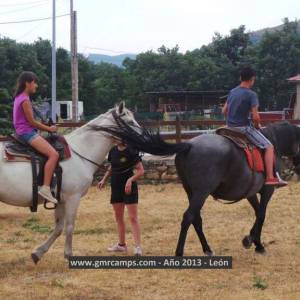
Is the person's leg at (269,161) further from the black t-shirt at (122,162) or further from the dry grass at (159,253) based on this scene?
the black t-shirt at (122,162)

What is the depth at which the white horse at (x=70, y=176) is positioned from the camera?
732 cm

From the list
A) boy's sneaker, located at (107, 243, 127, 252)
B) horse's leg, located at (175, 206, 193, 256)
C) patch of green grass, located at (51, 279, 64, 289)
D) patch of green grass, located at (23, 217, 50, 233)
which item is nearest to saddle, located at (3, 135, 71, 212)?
patch of green grass, located at (51, 279, 64, 289)

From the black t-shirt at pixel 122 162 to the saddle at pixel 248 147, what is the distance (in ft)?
3.90

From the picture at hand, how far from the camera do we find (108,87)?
2650 inches

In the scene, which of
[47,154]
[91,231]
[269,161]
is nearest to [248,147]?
[269,161]

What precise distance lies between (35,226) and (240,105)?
4606 millimetres

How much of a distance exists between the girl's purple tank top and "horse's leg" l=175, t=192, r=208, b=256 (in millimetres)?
2154

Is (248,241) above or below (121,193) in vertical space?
below

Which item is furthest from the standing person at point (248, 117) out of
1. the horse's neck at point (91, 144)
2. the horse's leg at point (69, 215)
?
the horse's leg at point (69, 215)

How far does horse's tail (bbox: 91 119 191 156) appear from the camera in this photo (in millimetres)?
7723

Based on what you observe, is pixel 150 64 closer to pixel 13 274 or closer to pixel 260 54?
pixel 260 54

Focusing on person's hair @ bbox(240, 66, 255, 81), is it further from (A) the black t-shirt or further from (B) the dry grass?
(B) the dry grass

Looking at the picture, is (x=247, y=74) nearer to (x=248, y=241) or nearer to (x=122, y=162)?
(x=122, y=162)

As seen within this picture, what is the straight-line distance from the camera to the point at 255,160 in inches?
319
